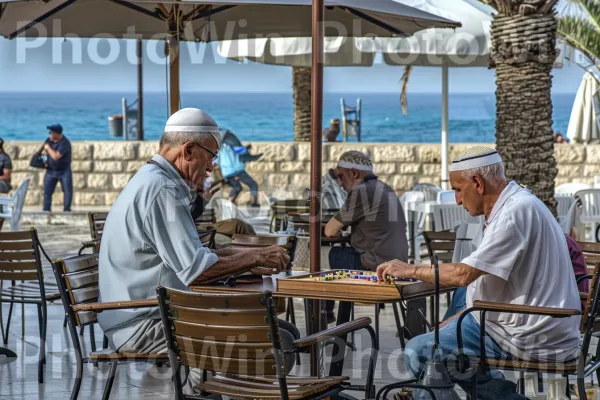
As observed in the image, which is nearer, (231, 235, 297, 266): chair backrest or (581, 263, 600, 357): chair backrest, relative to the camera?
(581, 263, 600, 357): chair backrest

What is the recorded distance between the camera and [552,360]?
493 cm

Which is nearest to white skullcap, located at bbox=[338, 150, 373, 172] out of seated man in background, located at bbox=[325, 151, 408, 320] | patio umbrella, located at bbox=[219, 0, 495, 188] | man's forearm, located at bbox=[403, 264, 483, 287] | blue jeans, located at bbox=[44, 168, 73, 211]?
seated man in background, located at bbox=[325, 151, 408, 320]

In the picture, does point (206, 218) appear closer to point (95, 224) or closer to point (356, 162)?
point (95, 224)

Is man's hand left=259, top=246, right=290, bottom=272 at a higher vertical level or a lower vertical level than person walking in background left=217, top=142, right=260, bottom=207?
lower

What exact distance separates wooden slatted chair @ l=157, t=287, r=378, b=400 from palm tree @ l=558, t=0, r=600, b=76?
12.2m

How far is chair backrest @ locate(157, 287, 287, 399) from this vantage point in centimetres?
413

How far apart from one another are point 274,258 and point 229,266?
10.9 inches

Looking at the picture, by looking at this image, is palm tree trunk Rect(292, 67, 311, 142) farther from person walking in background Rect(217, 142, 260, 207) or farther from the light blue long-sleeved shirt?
the light blue long-sleeved shirt

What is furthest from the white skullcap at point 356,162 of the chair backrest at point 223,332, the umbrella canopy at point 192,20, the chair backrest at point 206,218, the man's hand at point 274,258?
the chair backrest at point 223,332

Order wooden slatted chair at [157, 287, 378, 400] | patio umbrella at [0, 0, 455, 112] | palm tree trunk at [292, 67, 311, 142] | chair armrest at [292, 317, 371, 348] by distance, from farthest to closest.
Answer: palm tree trunk at [292, 67, 311, 142], patio umbrella at [0, 0, 455, 112], chair armrest at [292, 317, 371, 348], wooden slatted chair at [157, 287, 378, 400]

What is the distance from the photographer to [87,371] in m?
7.07

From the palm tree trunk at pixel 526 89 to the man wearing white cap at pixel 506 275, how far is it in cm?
646

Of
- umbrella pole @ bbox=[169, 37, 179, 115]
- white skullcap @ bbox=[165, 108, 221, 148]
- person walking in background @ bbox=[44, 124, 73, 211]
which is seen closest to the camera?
white skullcap @ bbox=[165, 108, 221, 148]

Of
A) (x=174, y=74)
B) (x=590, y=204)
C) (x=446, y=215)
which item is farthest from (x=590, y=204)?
(x=174, y=74)
